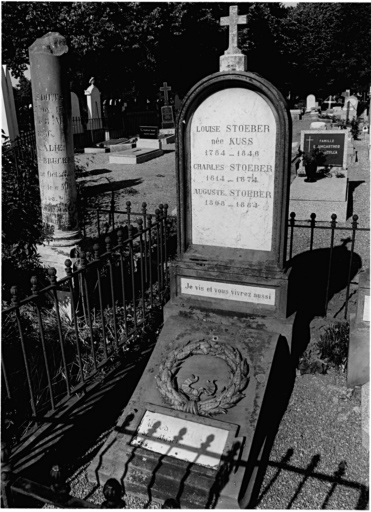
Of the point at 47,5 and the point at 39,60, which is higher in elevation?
the point at 47,5

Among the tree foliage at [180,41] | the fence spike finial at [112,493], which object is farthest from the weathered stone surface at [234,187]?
the tree foliage at [180,41]

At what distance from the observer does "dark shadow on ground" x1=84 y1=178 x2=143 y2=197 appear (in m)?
12.5

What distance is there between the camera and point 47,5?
1881 cm

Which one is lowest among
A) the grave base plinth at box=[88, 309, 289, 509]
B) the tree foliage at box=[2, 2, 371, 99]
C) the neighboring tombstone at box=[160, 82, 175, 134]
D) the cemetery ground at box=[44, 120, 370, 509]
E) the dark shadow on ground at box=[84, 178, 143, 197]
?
the cemetery ground at box=[44, 120, 370, 509]

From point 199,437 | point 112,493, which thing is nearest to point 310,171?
point 199,437

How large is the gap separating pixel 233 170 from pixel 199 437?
7.33 ft

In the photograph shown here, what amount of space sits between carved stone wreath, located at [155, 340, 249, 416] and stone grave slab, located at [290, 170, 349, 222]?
20.2ft

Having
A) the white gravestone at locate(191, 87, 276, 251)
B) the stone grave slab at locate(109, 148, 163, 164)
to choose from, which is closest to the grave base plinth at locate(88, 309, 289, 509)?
the white gravestone at locate(191, 87, 276, 251)

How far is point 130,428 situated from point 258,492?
3.34 feet

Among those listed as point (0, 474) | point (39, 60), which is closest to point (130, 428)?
point (0, 474)

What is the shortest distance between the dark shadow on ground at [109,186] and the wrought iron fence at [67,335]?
6.95 meters

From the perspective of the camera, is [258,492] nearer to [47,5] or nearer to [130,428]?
[130,428]

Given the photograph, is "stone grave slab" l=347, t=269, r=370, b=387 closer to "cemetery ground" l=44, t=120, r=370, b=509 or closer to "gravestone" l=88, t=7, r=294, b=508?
"cemetery ground" l=44, t=120, r=370, b=509

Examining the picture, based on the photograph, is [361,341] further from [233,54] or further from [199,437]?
[233,54]
